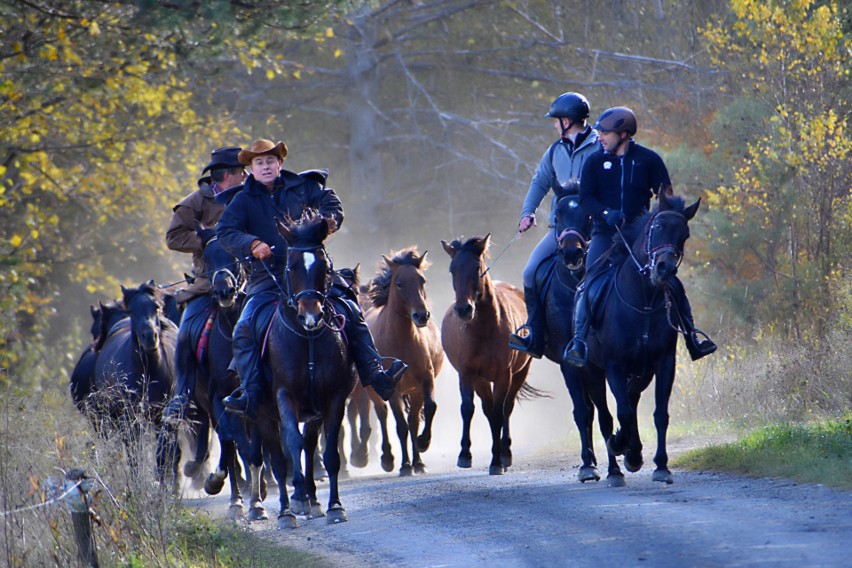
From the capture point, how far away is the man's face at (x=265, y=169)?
470 inches

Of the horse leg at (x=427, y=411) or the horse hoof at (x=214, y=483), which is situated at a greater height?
the horse leg at (x=427, y=411)

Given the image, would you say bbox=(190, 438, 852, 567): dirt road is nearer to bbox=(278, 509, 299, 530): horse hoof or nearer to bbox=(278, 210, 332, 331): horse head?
bbox=(278, 509, 299, 530): horse hoof

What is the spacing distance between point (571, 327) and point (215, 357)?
3445 millimetres

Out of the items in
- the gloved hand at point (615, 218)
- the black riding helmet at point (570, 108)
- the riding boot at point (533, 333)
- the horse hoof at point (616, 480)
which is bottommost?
the horse hoof at point (616, 480)

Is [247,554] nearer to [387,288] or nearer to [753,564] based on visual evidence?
[753,564]

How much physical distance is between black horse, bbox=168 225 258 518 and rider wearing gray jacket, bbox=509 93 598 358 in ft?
9.07

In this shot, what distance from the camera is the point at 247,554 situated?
9688mm

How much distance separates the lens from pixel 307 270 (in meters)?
10.6

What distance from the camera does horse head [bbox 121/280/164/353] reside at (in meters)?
14.7

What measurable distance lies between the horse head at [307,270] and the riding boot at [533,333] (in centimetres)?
287

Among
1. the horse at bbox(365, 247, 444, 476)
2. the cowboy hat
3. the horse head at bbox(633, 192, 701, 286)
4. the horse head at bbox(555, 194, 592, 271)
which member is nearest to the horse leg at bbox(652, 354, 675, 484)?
the horse head at bbox(633, 192, 701, 286)

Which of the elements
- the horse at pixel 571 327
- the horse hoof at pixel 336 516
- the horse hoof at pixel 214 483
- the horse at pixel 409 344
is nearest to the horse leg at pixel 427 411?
the horse at pixel 409 344

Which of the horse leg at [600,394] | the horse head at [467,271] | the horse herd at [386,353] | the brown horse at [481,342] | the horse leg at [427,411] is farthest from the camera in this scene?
the horse leg at [427,411]

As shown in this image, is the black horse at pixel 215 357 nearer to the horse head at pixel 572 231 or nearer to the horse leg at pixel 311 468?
the horse leg at pixel 311 468
